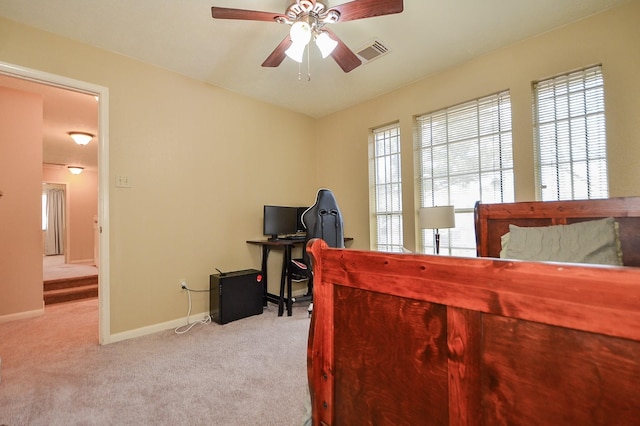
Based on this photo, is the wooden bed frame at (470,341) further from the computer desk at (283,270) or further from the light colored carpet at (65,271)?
the light colored carpet at (65,271)

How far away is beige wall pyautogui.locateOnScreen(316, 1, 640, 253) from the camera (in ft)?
6.88

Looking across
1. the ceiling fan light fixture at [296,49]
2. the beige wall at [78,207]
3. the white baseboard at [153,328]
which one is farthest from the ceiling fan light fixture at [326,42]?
the beige wall at [78,207]

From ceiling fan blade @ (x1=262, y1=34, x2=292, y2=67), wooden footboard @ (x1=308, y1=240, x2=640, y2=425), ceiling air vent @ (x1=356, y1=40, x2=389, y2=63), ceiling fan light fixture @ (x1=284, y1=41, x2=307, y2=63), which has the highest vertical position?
ceiling air vent @ (x1=356, y1=40, x2=389, y2=63)

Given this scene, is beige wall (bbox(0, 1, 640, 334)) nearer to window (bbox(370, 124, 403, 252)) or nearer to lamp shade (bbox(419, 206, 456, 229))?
window (bbox(370, 124, 403, 252))

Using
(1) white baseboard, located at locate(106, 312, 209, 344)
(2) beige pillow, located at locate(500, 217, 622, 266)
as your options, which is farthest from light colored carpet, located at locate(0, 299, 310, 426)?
(2) beige pillow, located at locate(500, 217, 622, 266)

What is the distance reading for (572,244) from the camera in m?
1.50

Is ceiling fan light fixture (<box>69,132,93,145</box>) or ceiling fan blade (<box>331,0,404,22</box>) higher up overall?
ceiling fan light fixture (<box>69,132,93,145</box>)

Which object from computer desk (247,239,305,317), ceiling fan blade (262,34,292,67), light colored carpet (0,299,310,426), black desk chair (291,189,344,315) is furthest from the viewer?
computer desk (247,239,305,317)

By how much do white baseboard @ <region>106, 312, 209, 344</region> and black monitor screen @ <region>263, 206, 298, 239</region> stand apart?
116cm

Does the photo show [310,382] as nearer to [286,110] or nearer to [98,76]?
[98,76]

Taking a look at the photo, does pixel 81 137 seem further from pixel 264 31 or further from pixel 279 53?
pixel 279 53

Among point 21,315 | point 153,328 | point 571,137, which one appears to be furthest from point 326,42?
point 21,315

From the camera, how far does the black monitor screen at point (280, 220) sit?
11.7 ft

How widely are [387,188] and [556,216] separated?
1.95 metres
